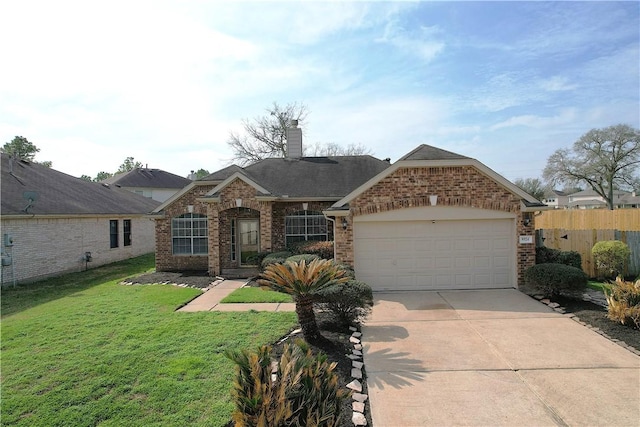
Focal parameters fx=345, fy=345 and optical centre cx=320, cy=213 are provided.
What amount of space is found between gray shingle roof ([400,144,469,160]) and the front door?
7.46 m

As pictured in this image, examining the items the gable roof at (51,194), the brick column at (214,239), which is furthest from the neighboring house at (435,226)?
the gable roof at (51,194)

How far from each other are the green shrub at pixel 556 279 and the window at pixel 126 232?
19.2 m

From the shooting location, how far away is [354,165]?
56.7 ft

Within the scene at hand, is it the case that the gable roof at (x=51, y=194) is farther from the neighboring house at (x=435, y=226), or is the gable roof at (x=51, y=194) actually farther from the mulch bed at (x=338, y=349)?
the mulch bed at (x=338, y=349)

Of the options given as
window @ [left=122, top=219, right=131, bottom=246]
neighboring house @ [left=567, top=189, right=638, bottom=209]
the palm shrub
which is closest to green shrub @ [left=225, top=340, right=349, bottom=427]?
the palm shrub

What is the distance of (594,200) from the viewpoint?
62.7m

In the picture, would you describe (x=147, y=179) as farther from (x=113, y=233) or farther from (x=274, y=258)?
(x=274, y=258)

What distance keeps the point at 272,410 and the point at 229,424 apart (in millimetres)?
1119

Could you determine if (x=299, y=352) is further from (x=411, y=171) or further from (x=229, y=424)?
(x=411, y=171)

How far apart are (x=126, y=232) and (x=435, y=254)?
1696cm

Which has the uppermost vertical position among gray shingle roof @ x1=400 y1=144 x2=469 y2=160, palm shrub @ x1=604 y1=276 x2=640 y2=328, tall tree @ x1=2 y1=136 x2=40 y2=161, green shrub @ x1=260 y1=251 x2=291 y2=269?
tall tree @ x1=2 y1=136 x2=40 y2=161

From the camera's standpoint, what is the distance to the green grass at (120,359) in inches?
171

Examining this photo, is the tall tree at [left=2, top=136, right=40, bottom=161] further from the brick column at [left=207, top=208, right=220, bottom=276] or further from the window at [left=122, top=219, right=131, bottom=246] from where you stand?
the brick column at [left=207, top=208, right=220, bottom=276]

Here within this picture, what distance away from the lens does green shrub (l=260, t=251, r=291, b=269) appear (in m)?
11.7
